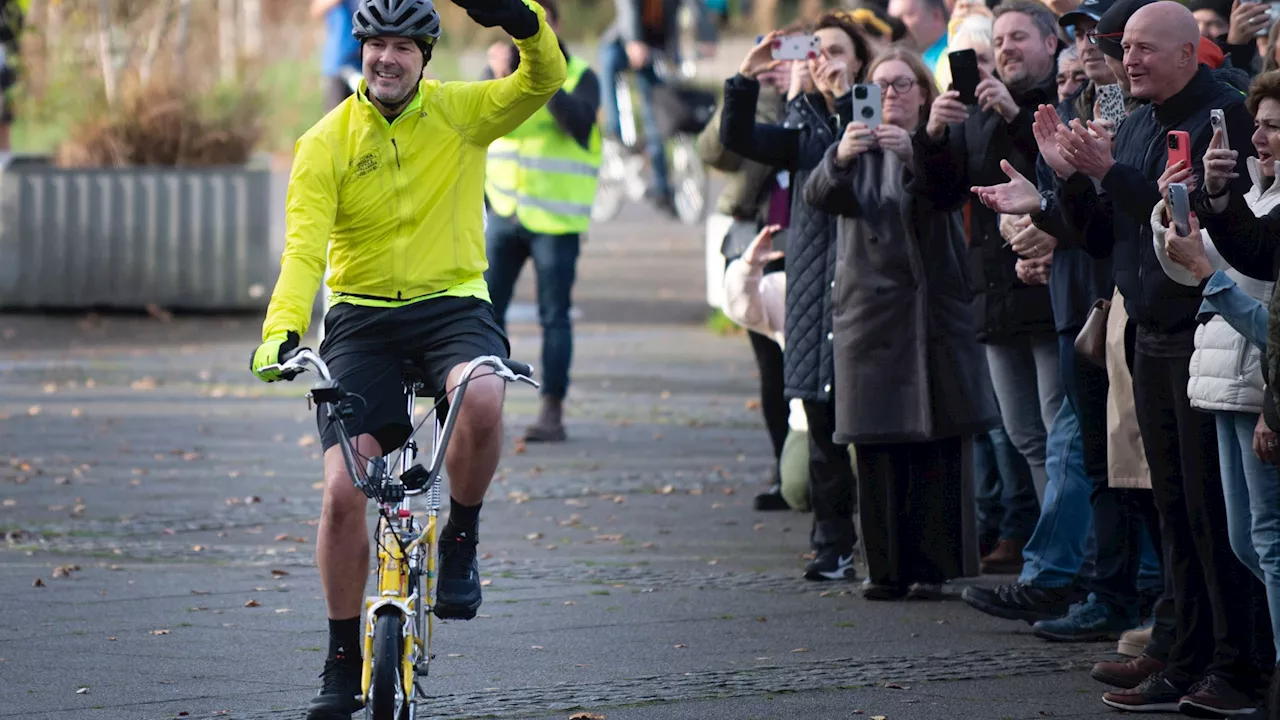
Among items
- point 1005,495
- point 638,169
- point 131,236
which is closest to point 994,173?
point 1005,495

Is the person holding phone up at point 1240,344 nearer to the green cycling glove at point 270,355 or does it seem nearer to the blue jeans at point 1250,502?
the blue jeans at point 1250,502

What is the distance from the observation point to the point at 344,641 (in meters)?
6.20

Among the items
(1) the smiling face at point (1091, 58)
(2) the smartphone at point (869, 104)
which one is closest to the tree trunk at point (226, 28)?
(2) the smartphone at point (869, 104)

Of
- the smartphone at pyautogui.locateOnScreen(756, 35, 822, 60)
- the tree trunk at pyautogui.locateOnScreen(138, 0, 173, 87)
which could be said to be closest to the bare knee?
the smartphone at pyautogui.locateOnScreen(756, 35, 822, 60)

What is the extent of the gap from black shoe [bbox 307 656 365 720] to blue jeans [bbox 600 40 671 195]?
20.0m

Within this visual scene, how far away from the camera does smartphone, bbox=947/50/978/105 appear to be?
316 inches

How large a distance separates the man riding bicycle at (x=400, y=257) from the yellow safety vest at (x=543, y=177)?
5858 mm

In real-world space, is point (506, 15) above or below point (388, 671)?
above

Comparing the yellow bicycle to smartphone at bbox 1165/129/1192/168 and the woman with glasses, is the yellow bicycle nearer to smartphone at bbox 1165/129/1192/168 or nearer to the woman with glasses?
smartphone at bbox 1165/129/1192/168

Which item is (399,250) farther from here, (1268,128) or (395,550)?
(1268,128)

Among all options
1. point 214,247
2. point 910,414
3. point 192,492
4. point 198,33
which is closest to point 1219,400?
point 910,414

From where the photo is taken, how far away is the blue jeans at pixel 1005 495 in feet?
30.2

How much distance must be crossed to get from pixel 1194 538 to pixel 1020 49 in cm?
217

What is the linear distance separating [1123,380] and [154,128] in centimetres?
1334
